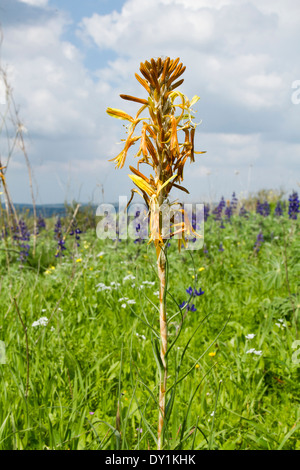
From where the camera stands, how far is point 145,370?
2.61 m

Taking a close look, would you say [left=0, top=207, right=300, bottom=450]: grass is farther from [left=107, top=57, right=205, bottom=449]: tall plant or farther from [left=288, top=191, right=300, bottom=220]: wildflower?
[left=288, top=191, right=300, bottom=220]: wildflower

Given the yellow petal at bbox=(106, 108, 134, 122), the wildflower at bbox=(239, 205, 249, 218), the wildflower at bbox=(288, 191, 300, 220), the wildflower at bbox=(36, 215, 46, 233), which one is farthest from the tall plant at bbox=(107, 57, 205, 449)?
the wildflower at bbox=(36, 215, 46, 233)

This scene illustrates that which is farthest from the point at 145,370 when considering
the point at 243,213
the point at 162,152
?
the point at 243,213

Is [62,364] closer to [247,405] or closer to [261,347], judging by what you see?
[247,405]

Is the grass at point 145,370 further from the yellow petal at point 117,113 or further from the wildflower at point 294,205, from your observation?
the wildflower at point 294,205

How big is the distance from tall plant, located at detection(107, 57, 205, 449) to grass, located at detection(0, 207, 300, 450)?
0.23 feet

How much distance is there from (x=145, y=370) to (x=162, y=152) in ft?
6.01

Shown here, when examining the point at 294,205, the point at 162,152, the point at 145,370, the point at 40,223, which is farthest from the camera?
the point at 40,223

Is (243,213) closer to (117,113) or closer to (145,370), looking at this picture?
(145,370)

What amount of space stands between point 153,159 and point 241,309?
272 cm

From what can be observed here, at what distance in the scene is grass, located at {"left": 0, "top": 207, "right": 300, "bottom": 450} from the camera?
1854mm

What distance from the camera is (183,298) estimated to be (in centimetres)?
392
